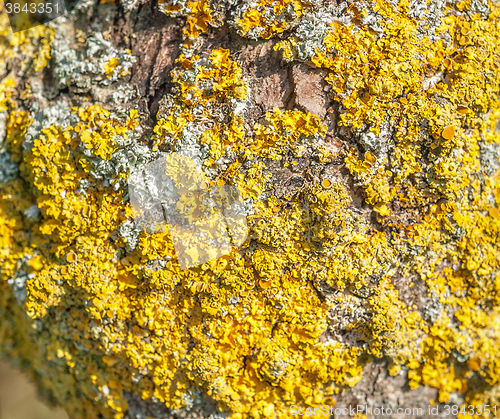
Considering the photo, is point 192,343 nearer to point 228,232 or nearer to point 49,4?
point 228,232

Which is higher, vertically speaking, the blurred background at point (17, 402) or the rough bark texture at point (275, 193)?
the rough bark texture at point (275, 193)

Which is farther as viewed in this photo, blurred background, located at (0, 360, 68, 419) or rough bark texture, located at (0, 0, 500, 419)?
blurred background, located at (0, 360, 68, 419)

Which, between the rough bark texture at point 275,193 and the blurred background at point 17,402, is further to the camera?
the blurred background at point 17,402

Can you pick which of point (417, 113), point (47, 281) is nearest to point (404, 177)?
point (417, 113)

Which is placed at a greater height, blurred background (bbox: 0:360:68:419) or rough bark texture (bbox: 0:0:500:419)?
rough bark texture (bbox: 0:0:500:419)
